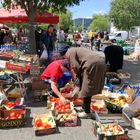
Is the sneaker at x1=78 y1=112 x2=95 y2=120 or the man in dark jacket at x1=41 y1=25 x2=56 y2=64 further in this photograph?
the man in dark jacket at x1=41 y1=25 x2=56 y2=64

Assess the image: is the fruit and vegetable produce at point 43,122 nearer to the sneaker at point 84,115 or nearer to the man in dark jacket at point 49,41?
the sneaker at point 84,115

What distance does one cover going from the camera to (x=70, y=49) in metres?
6.25

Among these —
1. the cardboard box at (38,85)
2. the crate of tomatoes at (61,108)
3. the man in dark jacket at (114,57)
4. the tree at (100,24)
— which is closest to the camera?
the crate of tomatoes at (61,108)

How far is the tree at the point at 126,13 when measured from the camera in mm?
47094

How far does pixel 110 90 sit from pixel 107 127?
305 cm

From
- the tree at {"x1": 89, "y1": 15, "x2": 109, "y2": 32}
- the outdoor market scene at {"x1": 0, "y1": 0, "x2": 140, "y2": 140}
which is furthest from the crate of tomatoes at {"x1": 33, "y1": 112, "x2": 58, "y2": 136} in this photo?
the tree at {"x1": 89, "y1": 15, "x2": 109, "y2": 32}

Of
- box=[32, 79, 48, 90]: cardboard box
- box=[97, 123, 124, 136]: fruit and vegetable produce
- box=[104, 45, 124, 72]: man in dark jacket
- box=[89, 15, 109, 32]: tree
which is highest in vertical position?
box=[104, 45, 124, 72]: man in dark jacket

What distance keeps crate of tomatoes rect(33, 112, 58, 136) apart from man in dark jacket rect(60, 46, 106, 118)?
763 mm

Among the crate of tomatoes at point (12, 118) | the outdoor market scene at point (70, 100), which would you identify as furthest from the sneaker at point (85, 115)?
the crate of tomatoes at point (12, 118)

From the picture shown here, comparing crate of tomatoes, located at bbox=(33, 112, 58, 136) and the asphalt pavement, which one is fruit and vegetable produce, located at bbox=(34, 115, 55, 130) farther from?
the asphalt pavement

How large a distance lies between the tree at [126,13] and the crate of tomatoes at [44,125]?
1660 inches

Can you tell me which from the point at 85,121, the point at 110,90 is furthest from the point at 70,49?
the point at 110,90

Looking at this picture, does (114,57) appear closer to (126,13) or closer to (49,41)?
(49,41)

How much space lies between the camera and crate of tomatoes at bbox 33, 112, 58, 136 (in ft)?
19.3
